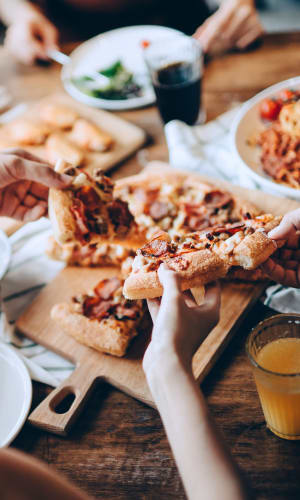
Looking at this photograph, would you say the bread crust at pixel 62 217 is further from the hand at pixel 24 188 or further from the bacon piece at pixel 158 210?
the bacon piece at pixel 158 210

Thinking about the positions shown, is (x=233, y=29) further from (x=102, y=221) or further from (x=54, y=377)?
(x=54, y=377)

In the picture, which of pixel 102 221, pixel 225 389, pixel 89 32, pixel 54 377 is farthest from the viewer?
pixel 89 32

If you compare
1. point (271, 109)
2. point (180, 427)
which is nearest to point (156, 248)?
point (180, 427)

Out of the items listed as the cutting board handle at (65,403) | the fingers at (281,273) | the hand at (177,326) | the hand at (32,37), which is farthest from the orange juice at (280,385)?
the hand at (32,37)

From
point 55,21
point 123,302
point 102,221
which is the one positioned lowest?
point 123,302

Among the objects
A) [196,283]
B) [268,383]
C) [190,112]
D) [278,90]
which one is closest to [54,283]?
[196,283]

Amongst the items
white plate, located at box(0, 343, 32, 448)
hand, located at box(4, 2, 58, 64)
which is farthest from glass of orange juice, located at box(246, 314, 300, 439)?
hand, located at box(4, 2, 58, 64)
